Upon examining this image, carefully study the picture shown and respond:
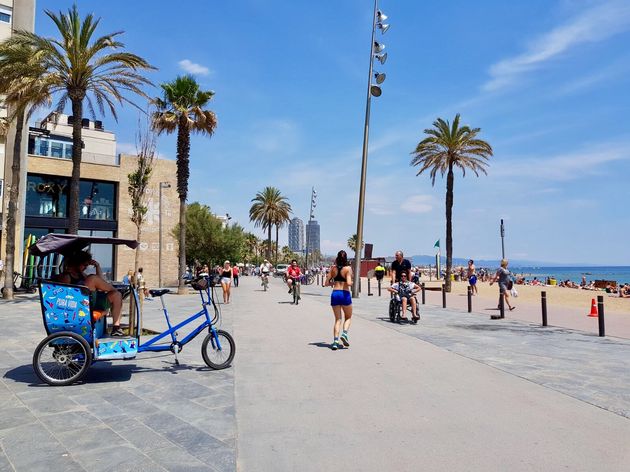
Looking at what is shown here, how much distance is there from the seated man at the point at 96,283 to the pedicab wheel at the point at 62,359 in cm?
62

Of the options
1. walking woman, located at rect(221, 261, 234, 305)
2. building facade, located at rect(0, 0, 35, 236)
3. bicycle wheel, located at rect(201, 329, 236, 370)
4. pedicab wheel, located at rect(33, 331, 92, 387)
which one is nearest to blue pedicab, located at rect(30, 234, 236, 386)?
pedicab wheel, located at rect(33, 331, 92, 387)

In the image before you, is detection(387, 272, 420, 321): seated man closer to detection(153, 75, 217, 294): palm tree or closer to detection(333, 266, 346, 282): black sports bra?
detection(333, 266, 346, 282): black sports bra

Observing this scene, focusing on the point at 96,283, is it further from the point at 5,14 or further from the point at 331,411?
the point at 5,14

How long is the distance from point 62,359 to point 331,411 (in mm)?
3509

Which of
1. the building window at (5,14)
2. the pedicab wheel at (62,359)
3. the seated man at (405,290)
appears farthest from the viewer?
the building window at (5,14)

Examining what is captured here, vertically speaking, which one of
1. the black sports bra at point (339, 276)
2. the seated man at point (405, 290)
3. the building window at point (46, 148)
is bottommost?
the seated man at point (405, 290)

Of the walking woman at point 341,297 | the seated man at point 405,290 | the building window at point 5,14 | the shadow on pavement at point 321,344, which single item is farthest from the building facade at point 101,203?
the walking woman at point 341,297

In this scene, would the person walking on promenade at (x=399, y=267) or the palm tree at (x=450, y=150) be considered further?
the palm tree at (x=450, y=150)

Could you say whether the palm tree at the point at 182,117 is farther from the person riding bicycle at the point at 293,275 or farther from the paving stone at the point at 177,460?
the paving stone at the point at 177,460

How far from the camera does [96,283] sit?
21.3 feet

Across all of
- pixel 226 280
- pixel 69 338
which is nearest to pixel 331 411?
pixel 69 338

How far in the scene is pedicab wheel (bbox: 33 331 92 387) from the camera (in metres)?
5.93

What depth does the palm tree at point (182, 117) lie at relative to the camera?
25172 mm

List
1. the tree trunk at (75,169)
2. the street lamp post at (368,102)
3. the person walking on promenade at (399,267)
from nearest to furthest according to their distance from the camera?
the person walking on promenade at (399,267) → the tree trunk at (75,169) → the street lamp post at (368,102)
